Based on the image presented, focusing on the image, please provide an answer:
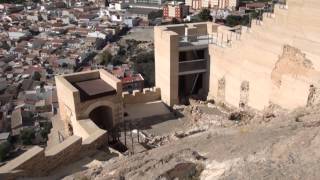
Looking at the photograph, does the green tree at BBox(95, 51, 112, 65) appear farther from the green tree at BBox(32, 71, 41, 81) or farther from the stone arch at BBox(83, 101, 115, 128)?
the stone arch at BBox(83, 101, 115, 128)

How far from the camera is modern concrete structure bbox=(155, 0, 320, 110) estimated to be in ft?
40.6

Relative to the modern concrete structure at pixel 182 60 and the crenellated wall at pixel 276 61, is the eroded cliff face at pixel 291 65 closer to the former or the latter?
the crenellated wall at pixel 276 61

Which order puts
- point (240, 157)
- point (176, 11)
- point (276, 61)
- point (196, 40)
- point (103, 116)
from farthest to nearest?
1. point (176, 11)
2. point (196, 40)
3. point (103, 116)
4. point (276, 61)
5. point (240, 157)

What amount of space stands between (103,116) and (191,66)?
4449 millimetres

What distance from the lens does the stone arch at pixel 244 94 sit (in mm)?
15094

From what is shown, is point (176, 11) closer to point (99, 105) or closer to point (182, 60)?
point (182, 60)

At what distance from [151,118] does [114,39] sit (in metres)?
70.9

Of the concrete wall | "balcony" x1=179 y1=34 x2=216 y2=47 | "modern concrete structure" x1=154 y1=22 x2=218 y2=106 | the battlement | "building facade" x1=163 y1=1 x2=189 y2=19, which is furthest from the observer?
"building facade" x1=163 y1=1 x2=189 y2=19

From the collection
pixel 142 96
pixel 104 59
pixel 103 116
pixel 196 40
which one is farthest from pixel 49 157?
pixel 104 59

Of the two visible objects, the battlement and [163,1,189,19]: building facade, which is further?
[163,1,189,19]: building facade

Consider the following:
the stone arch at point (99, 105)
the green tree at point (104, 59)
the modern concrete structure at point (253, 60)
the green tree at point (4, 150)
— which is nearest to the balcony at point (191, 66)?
the modern concrete structure at point (253, 60)

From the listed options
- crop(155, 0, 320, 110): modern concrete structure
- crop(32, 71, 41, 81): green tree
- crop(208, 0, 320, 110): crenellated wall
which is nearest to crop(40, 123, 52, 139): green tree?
crop(32, 71, 41, 81): green tree

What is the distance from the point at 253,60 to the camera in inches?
572

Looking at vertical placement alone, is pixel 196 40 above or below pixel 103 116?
above
